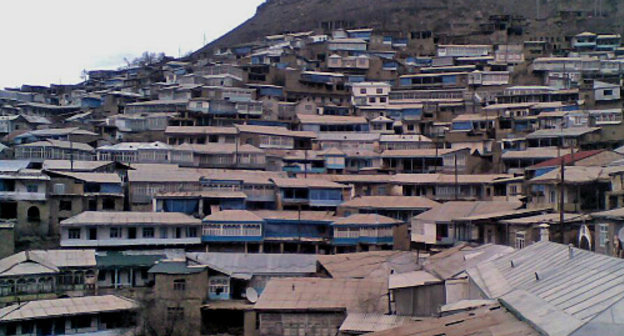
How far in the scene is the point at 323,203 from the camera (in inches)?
1608

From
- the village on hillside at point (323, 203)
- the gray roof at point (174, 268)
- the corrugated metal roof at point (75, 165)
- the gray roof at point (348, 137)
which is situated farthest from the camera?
the gray roof at point (348, 137)

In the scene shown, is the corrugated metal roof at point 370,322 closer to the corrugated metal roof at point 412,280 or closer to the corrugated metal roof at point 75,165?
the corrugated metal roof at point 412,280

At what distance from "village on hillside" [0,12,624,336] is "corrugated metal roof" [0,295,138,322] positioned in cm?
8

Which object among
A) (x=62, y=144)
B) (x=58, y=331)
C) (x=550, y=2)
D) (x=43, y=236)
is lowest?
(x=58, y=331)

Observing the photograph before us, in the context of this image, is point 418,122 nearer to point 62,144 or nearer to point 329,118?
point 329,118

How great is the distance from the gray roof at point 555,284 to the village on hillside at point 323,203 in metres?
0.06

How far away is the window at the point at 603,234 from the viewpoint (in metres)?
22.9

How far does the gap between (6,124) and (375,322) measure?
38783 millimetres

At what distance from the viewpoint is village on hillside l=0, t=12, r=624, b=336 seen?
23.3m

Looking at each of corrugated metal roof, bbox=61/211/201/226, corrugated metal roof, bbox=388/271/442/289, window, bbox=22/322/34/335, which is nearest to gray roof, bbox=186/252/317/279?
corrugated metal roof, bbox=61/211/201/226

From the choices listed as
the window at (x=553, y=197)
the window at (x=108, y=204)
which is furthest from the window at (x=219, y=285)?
the window at (x=553, y=197)

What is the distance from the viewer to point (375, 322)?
23172mm

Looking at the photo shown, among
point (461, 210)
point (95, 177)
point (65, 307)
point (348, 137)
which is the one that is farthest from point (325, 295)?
point (348, 137)

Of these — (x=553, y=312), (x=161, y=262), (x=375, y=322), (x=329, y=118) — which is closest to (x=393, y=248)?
(x=161, y=262)
